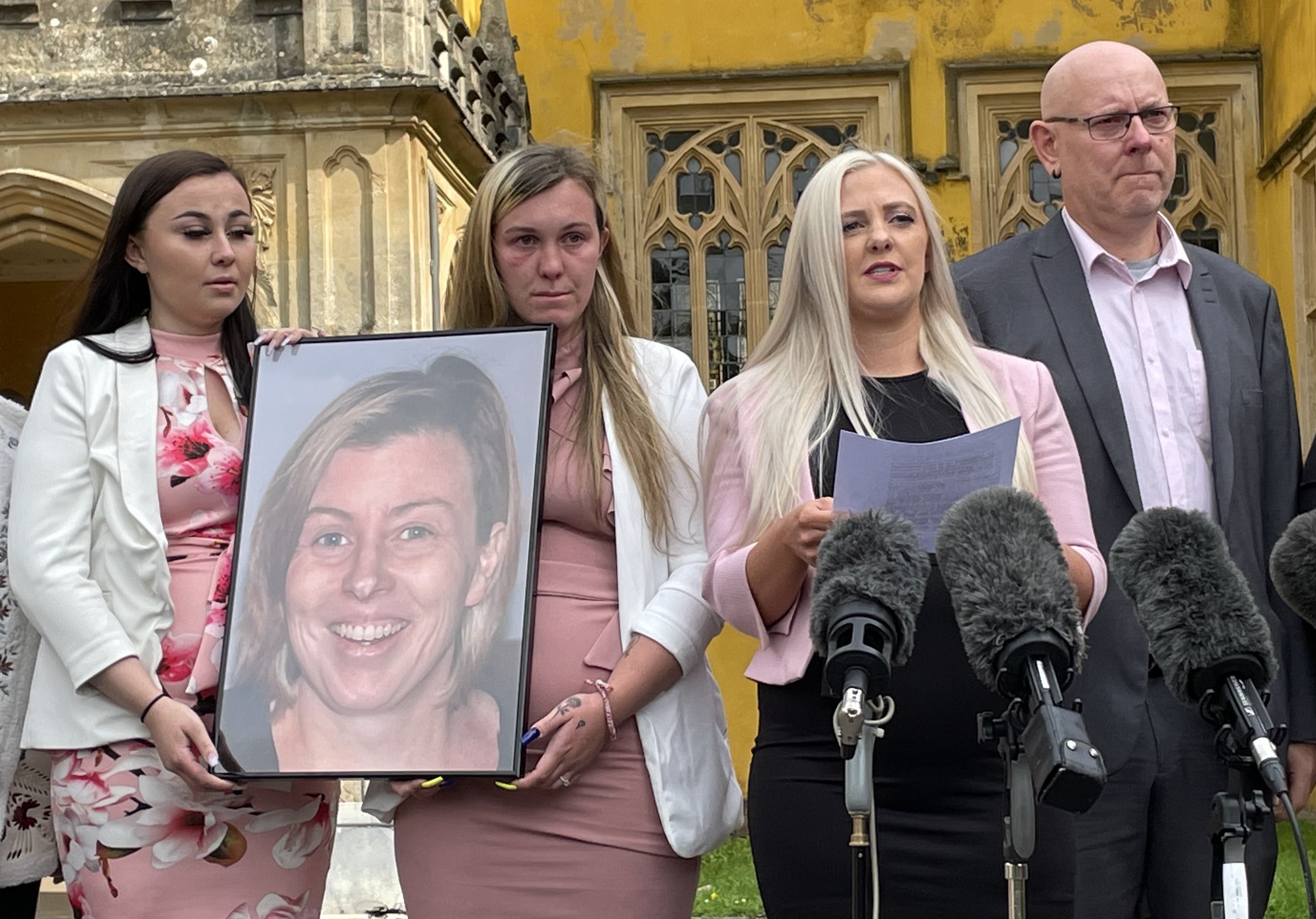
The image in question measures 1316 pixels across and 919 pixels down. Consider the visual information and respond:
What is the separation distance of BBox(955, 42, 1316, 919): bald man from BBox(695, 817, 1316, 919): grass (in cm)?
373

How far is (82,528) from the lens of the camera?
3.06m

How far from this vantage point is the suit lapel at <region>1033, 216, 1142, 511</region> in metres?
3.30

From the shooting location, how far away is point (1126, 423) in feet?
10.9

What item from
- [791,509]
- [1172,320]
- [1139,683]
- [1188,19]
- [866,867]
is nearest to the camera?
[866,867]

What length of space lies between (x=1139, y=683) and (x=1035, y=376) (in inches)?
24.0

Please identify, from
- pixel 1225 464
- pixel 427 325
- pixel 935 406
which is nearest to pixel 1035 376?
pixel 935 406

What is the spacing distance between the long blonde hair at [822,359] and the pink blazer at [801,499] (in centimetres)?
3

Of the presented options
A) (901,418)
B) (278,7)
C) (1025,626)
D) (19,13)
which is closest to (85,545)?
(901,418)

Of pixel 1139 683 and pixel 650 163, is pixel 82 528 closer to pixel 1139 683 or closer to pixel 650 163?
pixel 1139 683

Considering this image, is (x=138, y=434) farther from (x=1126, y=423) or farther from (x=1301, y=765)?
(x=1301, y=765)

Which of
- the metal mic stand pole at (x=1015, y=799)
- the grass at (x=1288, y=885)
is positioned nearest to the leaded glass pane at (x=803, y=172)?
the grass at (x=1288, y=885)

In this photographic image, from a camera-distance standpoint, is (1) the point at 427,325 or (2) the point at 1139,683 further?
(1) the point at 427,325

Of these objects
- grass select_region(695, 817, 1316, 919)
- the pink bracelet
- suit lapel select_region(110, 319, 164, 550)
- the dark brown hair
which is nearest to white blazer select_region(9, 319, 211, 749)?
suit lapel select_region(110, 319, 164, 550)

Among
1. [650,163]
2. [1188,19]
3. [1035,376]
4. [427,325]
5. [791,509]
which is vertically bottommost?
[791,509]
